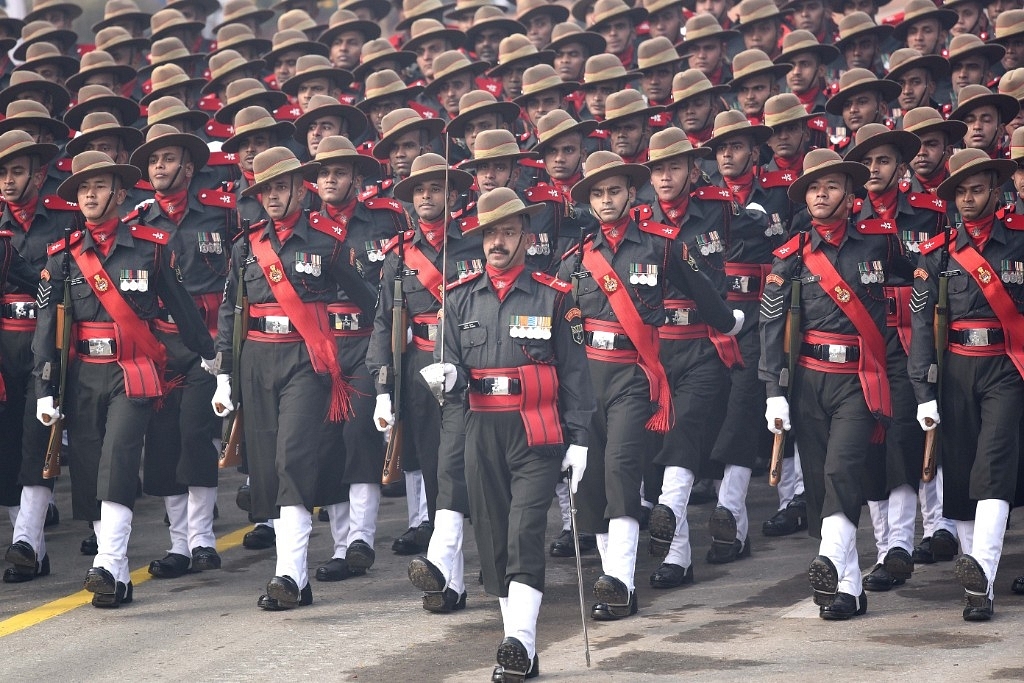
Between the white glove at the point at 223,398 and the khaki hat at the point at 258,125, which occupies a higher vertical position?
the khaki hat at the point at 258,125

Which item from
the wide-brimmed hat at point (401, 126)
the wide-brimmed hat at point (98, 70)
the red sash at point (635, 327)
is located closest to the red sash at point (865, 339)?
the red sash at point (635, 327)

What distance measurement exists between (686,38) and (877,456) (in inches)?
233

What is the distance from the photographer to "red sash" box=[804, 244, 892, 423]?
9.28 meters

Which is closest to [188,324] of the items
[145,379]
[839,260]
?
[145,379]

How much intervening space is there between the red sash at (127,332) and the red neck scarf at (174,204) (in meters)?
1.36

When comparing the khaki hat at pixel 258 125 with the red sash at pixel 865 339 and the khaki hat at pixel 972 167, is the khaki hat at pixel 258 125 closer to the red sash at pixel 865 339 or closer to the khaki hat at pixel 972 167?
the red sash at pixel 865 339

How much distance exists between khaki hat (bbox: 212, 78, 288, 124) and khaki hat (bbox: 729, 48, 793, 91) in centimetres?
360

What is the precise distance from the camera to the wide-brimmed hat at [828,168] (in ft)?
31.2

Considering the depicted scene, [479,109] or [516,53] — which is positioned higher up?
[516,53]

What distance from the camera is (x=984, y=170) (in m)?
9.34

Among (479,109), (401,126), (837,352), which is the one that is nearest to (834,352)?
(837,352)

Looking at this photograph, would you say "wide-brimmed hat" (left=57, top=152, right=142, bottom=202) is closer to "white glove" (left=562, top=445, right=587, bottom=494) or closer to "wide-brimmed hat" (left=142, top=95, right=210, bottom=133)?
"wide-brimmed hat" (left=142, top=95, right=210, bottom=133)

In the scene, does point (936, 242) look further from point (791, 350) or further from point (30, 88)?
point (30, 88)

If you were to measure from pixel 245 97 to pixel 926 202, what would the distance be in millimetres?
5661
